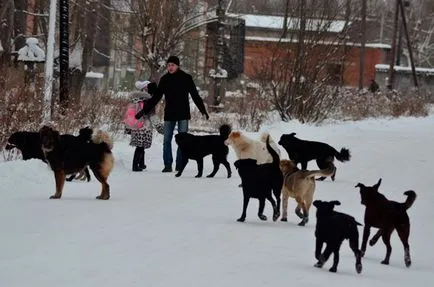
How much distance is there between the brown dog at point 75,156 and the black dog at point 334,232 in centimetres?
418

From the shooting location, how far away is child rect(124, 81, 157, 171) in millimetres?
13898

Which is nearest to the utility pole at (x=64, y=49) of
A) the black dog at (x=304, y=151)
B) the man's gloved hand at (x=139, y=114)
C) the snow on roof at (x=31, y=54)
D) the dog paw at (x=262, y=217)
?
the snow on roof at (x=31, y=54)

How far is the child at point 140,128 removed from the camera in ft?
45.6

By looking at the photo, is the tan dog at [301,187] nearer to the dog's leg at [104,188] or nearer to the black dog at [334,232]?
the black dog at [334,232]

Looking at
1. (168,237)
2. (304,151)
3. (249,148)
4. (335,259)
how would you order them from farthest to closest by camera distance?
(304,151) → (249,148) → (168,237) → (335,259)

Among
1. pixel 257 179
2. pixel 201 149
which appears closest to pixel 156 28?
pixel 201 149

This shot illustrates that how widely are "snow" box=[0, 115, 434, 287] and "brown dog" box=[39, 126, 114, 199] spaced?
0.30 metres

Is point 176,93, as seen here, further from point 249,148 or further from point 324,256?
point 324,256

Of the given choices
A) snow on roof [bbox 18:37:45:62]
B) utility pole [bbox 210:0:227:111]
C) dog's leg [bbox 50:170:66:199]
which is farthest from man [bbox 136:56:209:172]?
utility pole [bbox 210:0:227:111]

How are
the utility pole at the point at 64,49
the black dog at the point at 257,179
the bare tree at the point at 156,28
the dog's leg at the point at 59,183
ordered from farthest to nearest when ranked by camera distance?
1. the bare tree at the point at 156,28
2. the utility pole at the point at 64,49
3. the dog's leg at the point at 59,183
4. the black dog at the point at 257,179

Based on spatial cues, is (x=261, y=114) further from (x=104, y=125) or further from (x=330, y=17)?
(x=104, y=125)

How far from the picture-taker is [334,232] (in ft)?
22.1

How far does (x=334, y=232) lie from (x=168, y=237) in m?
1.93

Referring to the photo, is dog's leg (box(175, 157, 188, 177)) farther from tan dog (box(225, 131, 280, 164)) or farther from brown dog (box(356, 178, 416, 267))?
brown dog (box(356, 178, 416, 267))
